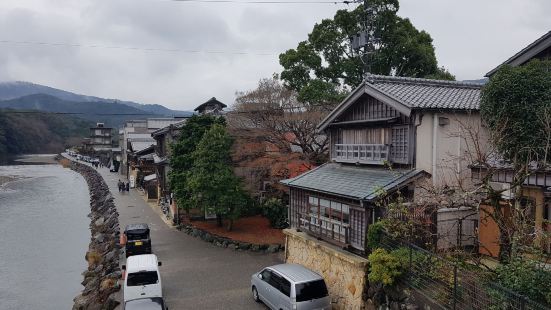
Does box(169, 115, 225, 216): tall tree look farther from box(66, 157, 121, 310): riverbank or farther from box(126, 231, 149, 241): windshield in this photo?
box(66, 157, 121, 310): riverbank

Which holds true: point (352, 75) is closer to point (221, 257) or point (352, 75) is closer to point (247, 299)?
point (221, 257)

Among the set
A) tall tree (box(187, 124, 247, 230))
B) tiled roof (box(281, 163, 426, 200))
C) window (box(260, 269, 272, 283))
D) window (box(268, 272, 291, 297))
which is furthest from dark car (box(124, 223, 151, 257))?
window (box(268, 272, 291, 297))

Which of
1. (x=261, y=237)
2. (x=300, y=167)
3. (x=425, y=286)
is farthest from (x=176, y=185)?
(x=425, y=286)

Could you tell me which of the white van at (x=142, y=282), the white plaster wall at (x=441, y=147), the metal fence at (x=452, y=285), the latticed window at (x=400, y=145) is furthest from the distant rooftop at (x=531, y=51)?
the white van at (x=142, y=282)

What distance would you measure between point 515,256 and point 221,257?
48.5 ft

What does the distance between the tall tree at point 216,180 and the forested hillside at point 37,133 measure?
97968 mm

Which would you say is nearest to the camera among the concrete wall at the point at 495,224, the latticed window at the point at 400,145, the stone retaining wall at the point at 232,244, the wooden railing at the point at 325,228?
the concrete wall at the point at 495,224

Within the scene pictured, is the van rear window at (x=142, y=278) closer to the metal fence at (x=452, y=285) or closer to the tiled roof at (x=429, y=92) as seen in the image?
the metal fence at (x=452, y=285)

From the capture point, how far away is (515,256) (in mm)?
9695

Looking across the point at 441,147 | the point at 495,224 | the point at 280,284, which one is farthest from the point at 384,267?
the point at 441,147

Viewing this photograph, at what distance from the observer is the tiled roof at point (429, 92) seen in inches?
572

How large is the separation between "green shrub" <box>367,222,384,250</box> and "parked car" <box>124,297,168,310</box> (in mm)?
7118

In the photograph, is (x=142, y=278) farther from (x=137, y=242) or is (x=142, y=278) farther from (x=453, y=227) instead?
(x=453, y=227)

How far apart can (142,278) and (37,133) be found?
138m
